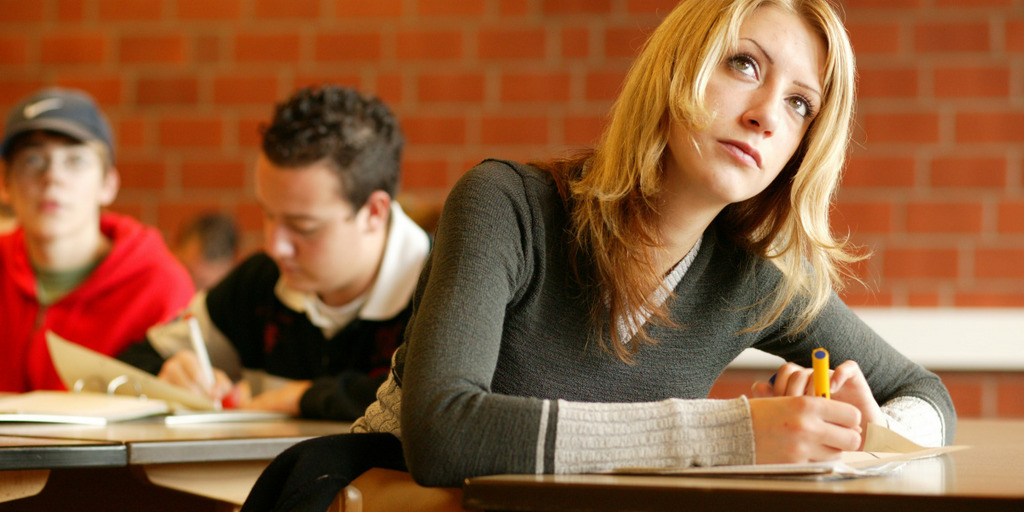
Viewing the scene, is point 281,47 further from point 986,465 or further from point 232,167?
point 986,465

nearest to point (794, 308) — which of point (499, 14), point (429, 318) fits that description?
point (429, 318)

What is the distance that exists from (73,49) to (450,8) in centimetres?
124

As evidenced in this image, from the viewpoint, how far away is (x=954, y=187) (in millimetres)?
2736

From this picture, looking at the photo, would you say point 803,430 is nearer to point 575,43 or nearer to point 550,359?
point 550,359

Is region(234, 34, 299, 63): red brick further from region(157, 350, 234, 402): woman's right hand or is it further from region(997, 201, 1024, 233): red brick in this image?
region(997, 201, 1024, 233): red brick

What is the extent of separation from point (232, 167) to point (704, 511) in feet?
8.52

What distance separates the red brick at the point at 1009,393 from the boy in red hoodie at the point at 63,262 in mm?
2203

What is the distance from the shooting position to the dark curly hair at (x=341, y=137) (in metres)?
1.95

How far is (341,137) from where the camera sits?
1.99 metres

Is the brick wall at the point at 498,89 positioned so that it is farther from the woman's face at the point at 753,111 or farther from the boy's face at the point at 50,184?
the woman's face at the point at 753,111

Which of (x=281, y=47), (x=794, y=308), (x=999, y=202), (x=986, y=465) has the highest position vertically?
(x=281, y=47)

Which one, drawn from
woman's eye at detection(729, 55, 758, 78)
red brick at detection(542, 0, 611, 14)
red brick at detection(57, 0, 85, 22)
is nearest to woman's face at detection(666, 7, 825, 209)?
woman's eye at detection(729, 55, 758, 78)

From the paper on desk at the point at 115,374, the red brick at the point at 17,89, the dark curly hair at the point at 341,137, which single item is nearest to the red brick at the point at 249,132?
the red brick at the point at 17,89

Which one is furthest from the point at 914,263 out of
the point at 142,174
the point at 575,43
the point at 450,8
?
the point at 142,174
